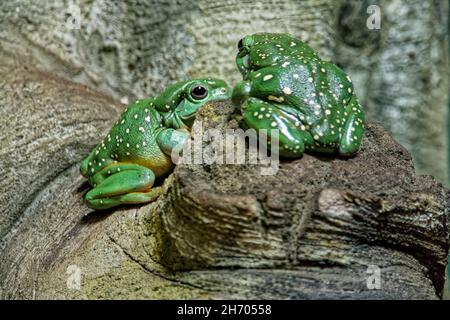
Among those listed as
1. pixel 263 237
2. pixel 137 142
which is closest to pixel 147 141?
pixel 137 142

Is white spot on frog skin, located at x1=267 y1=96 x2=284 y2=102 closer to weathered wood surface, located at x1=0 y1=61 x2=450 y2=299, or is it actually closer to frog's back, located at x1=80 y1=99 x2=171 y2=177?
weathered wood surface, located at x1=0 y1=61 x2=450 y2=299

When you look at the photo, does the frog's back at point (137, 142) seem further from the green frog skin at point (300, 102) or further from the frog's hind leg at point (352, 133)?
the frog's hind leg at point (352, 133)

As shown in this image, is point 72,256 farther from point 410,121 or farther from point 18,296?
point 410,121

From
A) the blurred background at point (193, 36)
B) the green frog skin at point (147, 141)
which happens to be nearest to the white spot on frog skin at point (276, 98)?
the green frog skin at point (147, 141)

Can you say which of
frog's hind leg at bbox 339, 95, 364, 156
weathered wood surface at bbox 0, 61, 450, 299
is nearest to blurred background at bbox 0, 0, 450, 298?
weathered wood surface at bbox 0, 61, 450, 299

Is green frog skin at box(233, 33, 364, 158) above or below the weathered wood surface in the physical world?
above

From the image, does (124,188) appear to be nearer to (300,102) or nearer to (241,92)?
(241,92)
